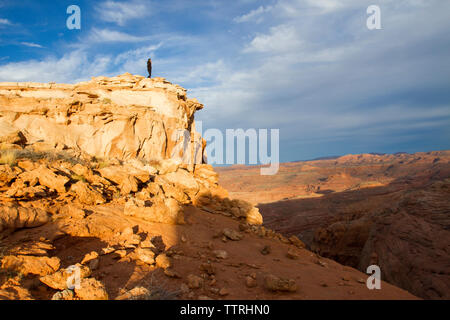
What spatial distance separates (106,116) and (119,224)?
585cm

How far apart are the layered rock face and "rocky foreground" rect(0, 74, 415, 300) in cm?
4

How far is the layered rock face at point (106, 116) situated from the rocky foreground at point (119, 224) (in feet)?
0.13

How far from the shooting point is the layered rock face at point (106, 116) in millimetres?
7887

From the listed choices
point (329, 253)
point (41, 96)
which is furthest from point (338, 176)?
point (41, 96)

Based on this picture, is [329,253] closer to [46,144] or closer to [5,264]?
[5,264]

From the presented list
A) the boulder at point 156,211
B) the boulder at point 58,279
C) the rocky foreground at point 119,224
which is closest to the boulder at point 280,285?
the rocky foreground at point 119,224

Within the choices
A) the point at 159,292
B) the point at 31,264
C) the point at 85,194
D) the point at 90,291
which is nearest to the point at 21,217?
the point at 31,264

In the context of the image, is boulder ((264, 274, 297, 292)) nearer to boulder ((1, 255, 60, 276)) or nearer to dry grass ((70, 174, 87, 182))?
boulder ((1, 255, 60, 276))

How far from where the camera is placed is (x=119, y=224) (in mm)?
4402

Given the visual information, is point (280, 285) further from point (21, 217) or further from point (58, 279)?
point (21, 217)

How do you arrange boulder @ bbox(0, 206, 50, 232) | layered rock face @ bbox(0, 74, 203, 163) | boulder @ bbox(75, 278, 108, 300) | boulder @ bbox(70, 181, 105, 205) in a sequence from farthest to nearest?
layered rock face @ bbox(0, 74, 203, 163) < boulder @ bbox(70, 181, 105, 205) < boulder @ bbox(0, 206, 50, 232) < boulder @ bbox(75, 278, 108, 300)

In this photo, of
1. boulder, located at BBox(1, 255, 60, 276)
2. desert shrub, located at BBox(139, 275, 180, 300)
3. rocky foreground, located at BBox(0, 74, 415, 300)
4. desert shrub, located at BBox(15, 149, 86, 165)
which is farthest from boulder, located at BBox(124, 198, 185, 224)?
desert shrub, located at BBox(15, 149, 86, 165)

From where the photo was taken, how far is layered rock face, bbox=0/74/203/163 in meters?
7.89
